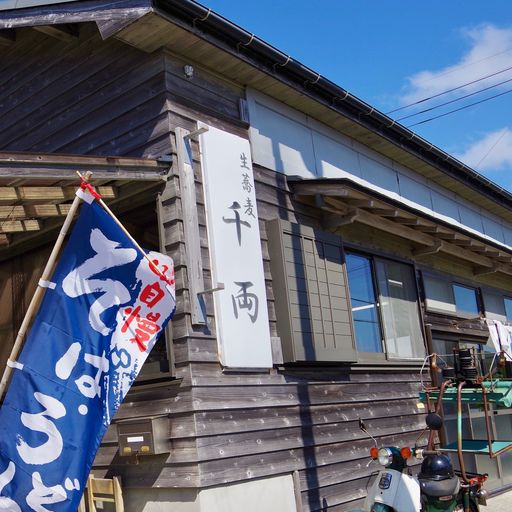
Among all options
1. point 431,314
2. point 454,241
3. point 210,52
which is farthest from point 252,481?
point 454,241

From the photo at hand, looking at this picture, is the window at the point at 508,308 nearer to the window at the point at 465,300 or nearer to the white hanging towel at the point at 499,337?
the window at the point at 465,300

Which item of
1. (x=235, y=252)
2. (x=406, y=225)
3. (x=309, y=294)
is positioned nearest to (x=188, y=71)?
(x=235, y=252)

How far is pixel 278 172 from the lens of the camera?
770 cm

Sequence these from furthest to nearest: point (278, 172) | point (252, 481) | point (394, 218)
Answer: point (394, 218) → point (278, 172) → point (252, 481)

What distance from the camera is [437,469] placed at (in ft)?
19.2

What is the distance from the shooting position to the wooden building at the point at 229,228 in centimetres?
600

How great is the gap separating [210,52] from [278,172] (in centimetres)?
156

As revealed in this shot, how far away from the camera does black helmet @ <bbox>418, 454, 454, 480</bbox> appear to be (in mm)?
5832

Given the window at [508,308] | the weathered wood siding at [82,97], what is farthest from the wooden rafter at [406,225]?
the weathered wood siding at [82,97]

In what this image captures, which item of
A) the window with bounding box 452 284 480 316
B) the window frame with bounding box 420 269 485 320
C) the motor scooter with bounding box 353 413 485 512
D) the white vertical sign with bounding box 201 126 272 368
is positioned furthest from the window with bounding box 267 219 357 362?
the window with bounding box 452 284 480 316

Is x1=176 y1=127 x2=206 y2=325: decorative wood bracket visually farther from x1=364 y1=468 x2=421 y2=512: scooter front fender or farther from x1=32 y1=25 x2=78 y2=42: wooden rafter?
x1=32 y1=25 x2=78 y2=42: wooden rafter

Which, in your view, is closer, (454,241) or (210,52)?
(210,52)

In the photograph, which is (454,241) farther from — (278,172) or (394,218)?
(278,172)

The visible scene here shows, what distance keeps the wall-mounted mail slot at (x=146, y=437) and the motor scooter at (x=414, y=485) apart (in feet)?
5.82
